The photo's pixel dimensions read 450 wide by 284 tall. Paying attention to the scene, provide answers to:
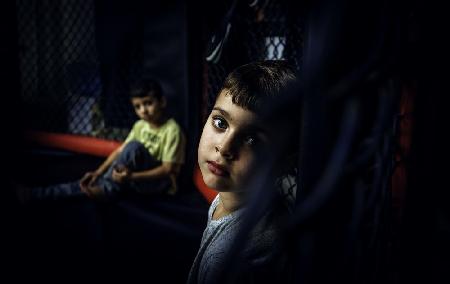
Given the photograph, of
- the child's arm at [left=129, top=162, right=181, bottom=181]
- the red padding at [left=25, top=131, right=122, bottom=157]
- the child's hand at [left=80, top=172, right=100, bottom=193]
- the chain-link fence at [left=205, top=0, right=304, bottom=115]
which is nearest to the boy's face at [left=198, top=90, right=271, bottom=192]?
the chain-link fence at [left=205, top=0, right=304, bottom=115]

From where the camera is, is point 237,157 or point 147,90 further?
point 147,90

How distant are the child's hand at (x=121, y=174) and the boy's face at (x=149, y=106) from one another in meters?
0.28

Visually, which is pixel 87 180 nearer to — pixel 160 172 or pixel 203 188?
pixel 160 172

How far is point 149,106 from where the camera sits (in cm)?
162

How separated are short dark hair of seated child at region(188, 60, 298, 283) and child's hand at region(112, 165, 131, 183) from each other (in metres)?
0.87

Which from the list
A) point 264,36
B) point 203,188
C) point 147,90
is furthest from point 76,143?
point 264,36

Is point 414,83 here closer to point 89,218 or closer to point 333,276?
point 333,276

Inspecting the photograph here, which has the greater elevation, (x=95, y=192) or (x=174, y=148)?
(x=174, y=148)

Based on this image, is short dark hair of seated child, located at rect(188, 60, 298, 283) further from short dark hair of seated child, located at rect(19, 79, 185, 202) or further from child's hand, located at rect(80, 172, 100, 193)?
child's hand, located at rect(80, 172, 100, 193)

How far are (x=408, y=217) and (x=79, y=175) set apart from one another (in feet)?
6.02

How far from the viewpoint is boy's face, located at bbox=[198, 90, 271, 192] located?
61 cm

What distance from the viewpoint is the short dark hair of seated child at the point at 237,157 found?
588mm

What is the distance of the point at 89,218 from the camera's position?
58.0 inches

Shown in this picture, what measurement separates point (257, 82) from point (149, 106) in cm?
105
